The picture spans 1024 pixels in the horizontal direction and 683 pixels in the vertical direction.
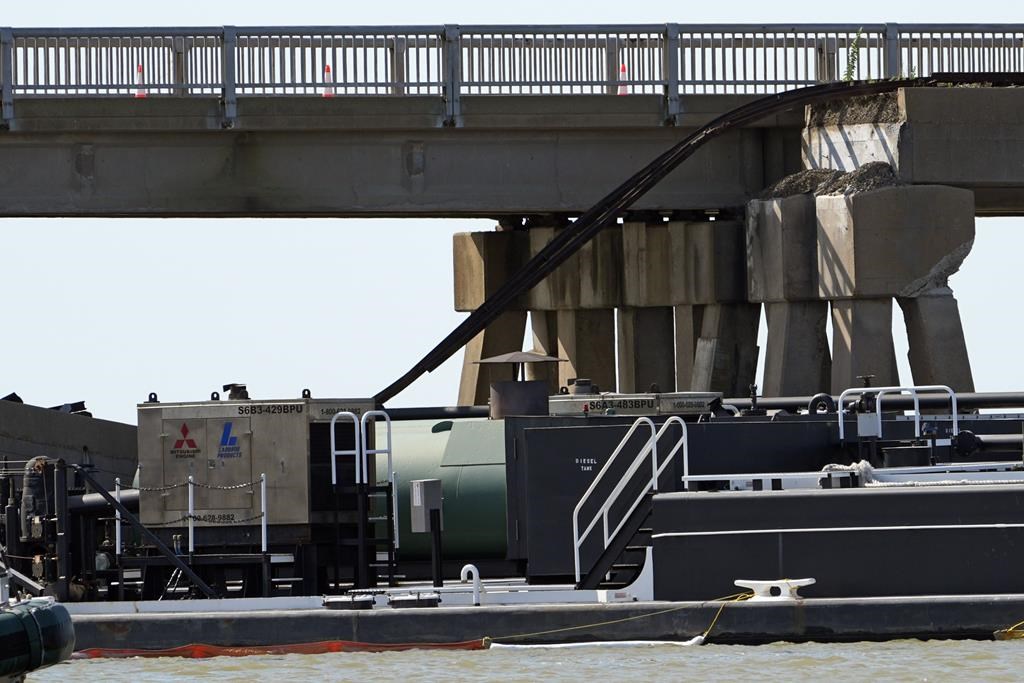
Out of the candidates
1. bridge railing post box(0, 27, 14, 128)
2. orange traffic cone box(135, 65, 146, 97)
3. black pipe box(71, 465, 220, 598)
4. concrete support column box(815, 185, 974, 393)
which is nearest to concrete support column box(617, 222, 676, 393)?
concrete support column box(815, 185, 974, 393)

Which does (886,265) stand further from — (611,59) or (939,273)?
(611,59)

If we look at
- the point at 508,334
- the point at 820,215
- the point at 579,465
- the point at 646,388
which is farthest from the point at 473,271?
the point at 579,465

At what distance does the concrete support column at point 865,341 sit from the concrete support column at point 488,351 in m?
7.56

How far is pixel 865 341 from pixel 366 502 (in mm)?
14712

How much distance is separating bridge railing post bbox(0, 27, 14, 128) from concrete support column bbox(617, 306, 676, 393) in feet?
39.0

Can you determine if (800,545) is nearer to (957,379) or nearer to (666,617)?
(666,617)

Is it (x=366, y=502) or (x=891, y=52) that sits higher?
(x=891, y=52)

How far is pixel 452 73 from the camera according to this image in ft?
130

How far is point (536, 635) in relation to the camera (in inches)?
963

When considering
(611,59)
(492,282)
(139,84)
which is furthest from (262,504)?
(492,282)

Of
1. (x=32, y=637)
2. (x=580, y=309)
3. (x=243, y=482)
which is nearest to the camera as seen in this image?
(x=32, y=637)

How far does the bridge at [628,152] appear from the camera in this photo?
38469 millimetres

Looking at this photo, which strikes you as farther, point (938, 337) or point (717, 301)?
point (717, 301)

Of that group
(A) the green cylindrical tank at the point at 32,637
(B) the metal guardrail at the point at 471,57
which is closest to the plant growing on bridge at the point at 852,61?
(B) the metal guardrail at the point at 471,57
